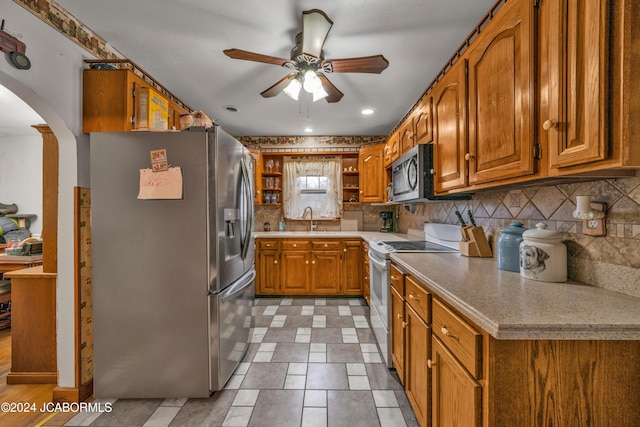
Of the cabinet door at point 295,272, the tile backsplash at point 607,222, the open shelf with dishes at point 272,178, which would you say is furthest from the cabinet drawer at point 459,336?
the open shelf with dishes at point 272,178

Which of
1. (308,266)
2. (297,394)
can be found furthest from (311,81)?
(308,266)

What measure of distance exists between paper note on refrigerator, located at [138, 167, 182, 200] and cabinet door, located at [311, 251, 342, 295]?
235 centimetres

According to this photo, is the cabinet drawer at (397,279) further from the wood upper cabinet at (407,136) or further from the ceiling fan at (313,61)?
the ceiling fan at (313,61)

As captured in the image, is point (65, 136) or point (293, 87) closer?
point (65, 136)

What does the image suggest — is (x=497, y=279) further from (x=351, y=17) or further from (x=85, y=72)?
(x=85, y=72)

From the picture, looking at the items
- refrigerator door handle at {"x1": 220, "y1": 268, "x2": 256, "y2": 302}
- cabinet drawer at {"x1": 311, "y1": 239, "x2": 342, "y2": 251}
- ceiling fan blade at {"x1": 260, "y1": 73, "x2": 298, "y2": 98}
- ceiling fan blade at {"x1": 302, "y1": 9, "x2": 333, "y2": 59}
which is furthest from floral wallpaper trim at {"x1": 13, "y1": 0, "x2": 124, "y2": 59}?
cabinet drawer at {"x1": 311, "y1": 239, "x2": 342, "y2": 251}

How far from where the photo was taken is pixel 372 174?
3893 millimetres

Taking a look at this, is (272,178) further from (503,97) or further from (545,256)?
(545,256)

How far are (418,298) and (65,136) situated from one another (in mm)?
2364

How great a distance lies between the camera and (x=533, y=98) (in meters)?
1.03

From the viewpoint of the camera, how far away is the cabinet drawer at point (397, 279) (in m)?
1.75

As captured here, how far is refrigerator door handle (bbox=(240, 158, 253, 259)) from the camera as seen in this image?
6.84 feet

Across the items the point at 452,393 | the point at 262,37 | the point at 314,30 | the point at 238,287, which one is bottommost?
the point at 452,393

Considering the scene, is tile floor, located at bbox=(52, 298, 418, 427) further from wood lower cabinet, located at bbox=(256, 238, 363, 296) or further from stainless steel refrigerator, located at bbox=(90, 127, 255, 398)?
wood lower cabinet, located at bbox=(256, 238, 363, 296)
